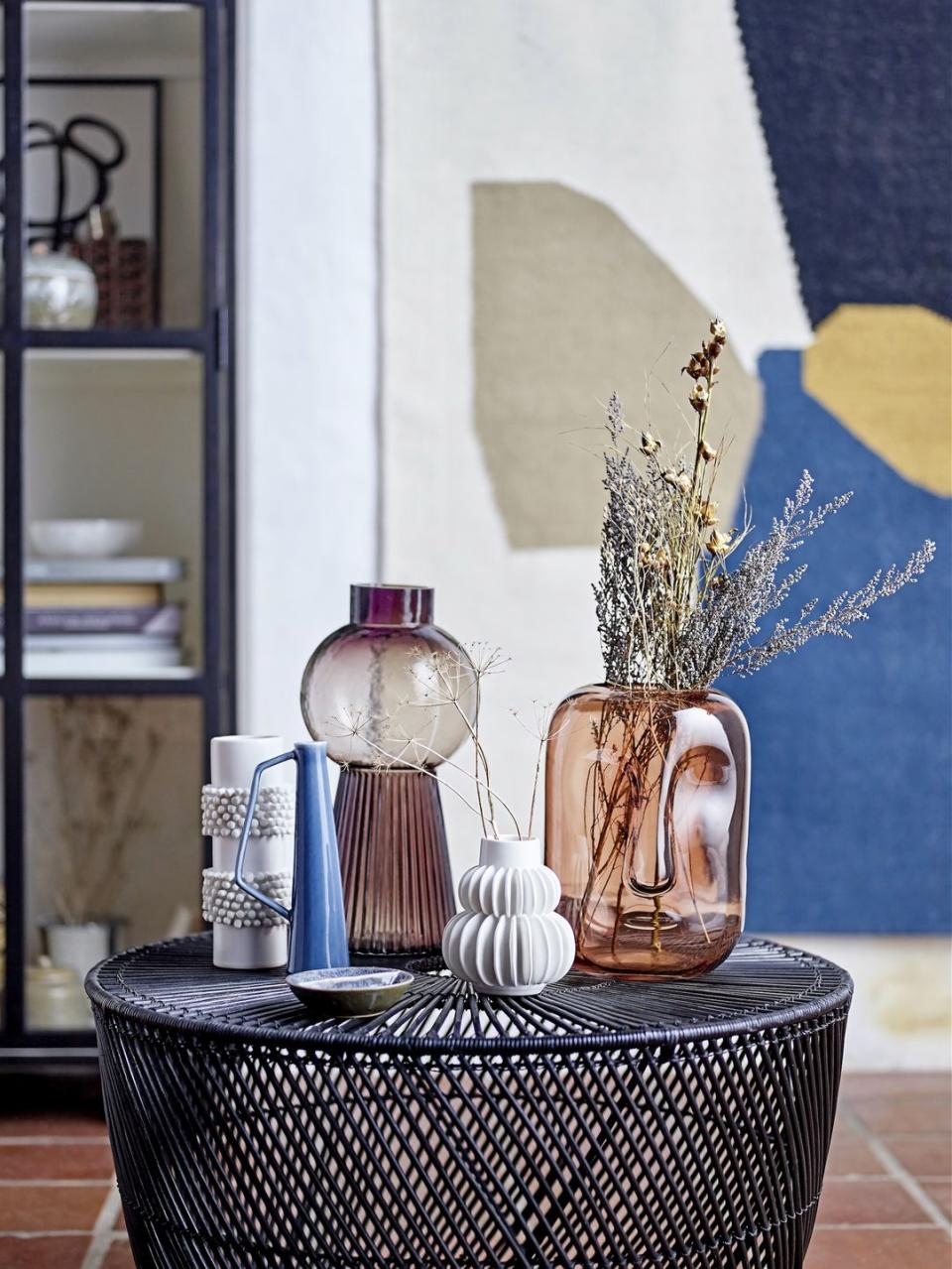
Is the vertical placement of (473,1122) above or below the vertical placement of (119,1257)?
above

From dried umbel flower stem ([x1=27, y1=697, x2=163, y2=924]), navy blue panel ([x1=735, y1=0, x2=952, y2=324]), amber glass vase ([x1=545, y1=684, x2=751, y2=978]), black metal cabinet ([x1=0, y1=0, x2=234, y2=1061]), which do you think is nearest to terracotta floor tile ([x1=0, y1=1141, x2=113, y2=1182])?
black metal cabinet ([x1=0, y1=0, x2=234, y2=1061])

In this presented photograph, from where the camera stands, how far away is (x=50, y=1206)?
2.25 m

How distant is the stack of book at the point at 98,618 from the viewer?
8.90ft

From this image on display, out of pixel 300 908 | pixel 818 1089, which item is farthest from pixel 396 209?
pixel 818 1089

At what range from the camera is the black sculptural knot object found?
1.69 meters

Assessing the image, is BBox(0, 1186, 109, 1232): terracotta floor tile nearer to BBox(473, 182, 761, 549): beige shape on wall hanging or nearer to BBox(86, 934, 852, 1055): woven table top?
BBox(86, 934, 852, 1055): woven table top

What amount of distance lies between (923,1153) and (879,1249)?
44cm

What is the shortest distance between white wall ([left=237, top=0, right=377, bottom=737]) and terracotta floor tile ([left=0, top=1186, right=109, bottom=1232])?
88cm

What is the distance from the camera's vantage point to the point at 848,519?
296cm

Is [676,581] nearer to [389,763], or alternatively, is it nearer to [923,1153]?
[389,763]

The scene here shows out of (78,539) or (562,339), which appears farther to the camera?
(562,339)

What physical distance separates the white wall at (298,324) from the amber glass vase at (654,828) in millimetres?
1346

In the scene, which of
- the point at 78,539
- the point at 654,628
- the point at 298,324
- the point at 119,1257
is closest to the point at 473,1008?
the point at 654,628

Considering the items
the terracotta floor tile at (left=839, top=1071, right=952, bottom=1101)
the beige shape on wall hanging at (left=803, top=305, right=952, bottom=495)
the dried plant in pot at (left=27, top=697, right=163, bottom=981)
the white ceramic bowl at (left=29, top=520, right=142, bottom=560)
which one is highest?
the beige shape on wall hanging at (left=803, top=305, right=952, bottom=495)
